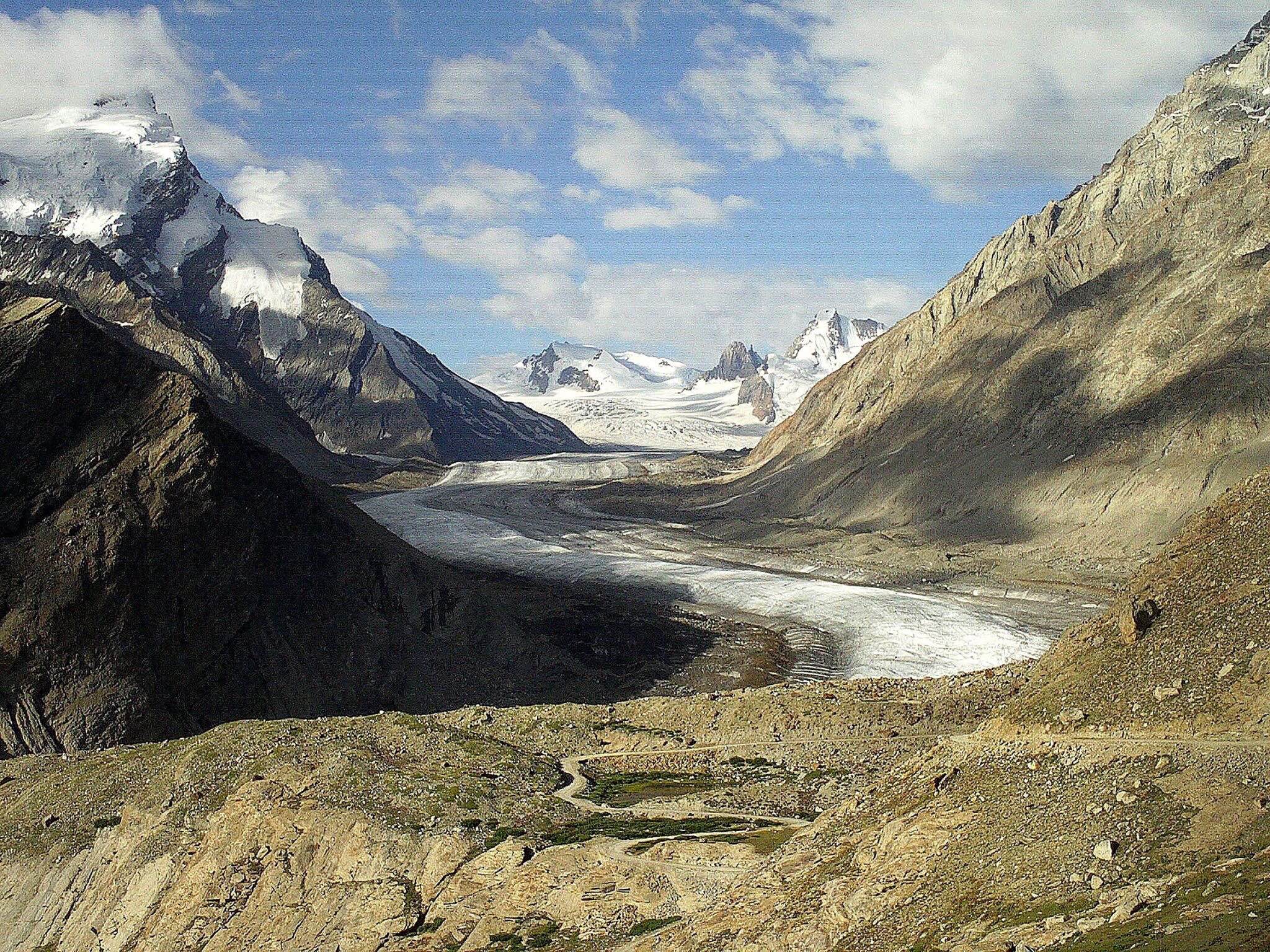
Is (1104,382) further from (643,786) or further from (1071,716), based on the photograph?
(1071,716)

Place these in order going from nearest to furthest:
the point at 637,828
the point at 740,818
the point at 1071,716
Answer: the point at 1071,716, the point at 637,828, the point at 740,818

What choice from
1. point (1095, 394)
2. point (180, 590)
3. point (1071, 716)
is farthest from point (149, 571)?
point (1095, 394)

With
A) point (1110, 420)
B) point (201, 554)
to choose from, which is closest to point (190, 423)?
point (201, 554)

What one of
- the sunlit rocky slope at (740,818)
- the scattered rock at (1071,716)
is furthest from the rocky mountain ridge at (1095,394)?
the scattered rock at (1071,716)

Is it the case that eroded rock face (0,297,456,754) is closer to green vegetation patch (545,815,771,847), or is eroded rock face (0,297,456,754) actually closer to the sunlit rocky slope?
the sunlit rocky slope

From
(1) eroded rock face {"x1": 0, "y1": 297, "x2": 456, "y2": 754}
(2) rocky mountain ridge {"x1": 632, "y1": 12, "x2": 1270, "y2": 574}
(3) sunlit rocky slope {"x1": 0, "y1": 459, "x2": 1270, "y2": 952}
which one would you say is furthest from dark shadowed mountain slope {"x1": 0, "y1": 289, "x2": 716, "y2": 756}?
(2) rocky mountain ridge {"x1": 632, "y1": 12, "x2": 1270, "y2": 574}

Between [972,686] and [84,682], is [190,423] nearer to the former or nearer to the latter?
[84,682]
